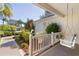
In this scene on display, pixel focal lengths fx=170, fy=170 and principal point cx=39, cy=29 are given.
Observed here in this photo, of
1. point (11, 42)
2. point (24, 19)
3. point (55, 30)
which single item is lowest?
point (11, 42)

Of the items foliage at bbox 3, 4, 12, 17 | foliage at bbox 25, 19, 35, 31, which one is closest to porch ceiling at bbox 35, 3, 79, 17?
foliage at bbox 25, 19, 35, 31

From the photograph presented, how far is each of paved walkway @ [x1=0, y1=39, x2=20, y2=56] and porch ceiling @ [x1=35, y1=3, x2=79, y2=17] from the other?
28.4 inches

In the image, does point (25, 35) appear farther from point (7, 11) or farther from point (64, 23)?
point (64, 23)

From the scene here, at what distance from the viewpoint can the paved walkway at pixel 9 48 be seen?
2.63m

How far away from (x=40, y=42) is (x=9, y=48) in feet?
1.62

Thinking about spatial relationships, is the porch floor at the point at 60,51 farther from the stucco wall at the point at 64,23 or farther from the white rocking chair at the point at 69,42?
the stucco wall at the point at 64,23

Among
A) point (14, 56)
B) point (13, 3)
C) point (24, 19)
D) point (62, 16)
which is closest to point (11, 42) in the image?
point (14, 56)

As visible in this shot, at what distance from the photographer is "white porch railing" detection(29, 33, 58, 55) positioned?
8.73 feet

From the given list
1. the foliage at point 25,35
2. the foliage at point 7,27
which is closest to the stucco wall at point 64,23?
the foliage at point 25,35

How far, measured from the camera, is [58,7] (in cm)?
265

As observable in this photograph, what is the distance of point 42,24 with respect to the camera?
8.71ft

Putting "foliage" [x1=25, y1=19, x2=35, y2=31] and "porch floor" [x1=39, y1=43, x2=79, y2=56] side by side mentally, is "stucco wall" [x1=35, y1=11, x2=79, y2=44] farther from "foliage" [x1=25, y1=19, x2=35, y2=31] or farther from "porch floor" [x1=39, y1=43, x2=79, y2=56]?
"porch floor" [x1=39, y1=43, x2=79, y2=56]

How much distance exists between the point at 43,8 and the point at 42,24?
0.82 feet

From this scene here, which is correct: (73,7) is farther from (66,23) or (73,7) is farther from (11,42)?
(11,42)
